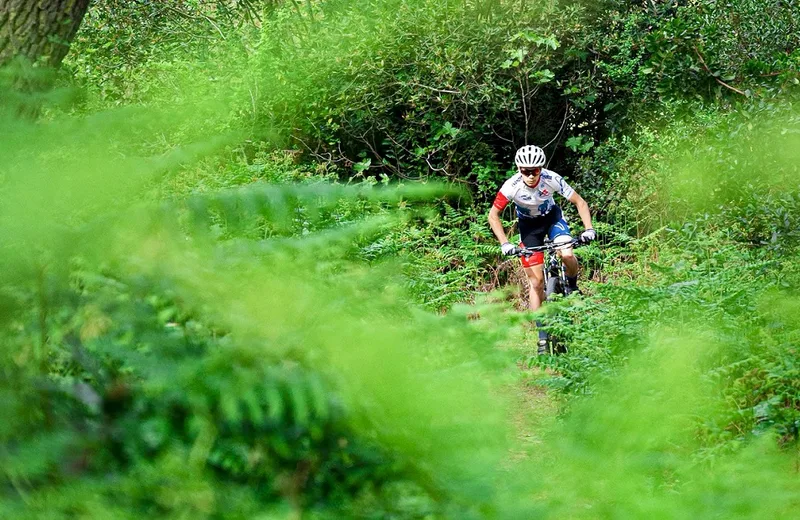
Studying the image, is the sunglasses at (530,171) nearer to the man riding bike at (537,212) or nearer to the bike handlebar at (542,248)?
the man riding bike at (537,212)

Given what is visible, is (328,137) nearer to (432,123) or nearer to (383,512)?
(432,123)

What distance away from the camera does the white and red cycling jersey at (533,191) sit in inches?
376

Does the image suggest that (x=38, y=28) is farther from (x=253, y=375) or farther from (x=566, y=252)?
(x=566, y=252)

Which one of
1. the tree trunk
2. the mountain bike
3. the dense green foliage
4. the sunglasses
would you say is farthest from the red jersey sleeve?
the dense green foliage


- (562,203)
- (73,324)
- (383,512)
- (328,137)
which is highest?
(73,324)

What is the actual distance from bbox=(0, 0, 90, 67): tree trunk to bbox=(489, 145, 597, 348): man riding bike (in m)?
4.91

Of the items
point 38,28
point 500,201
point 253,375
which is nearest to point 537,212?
point 500,201

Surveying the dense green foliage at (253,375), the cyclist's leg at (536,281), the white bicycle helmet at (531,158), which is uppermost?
the dense green foliage at (253,375)

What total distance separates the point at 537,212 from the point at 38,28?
560cm

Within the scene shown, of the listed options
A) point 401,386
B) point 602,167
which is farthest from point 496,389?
point 602,167

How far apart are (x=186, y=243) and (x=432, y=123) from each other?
38.8ft

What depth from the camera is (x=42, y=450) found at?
4.55ft

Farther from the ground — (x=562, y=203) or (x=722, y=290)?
(x=722, y=290)

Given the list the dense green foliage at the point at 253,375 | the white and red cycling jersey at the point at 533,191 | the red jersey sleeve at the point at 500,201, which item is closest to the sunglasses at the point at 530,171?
the white and red cycling jersey at the point at 533,191
